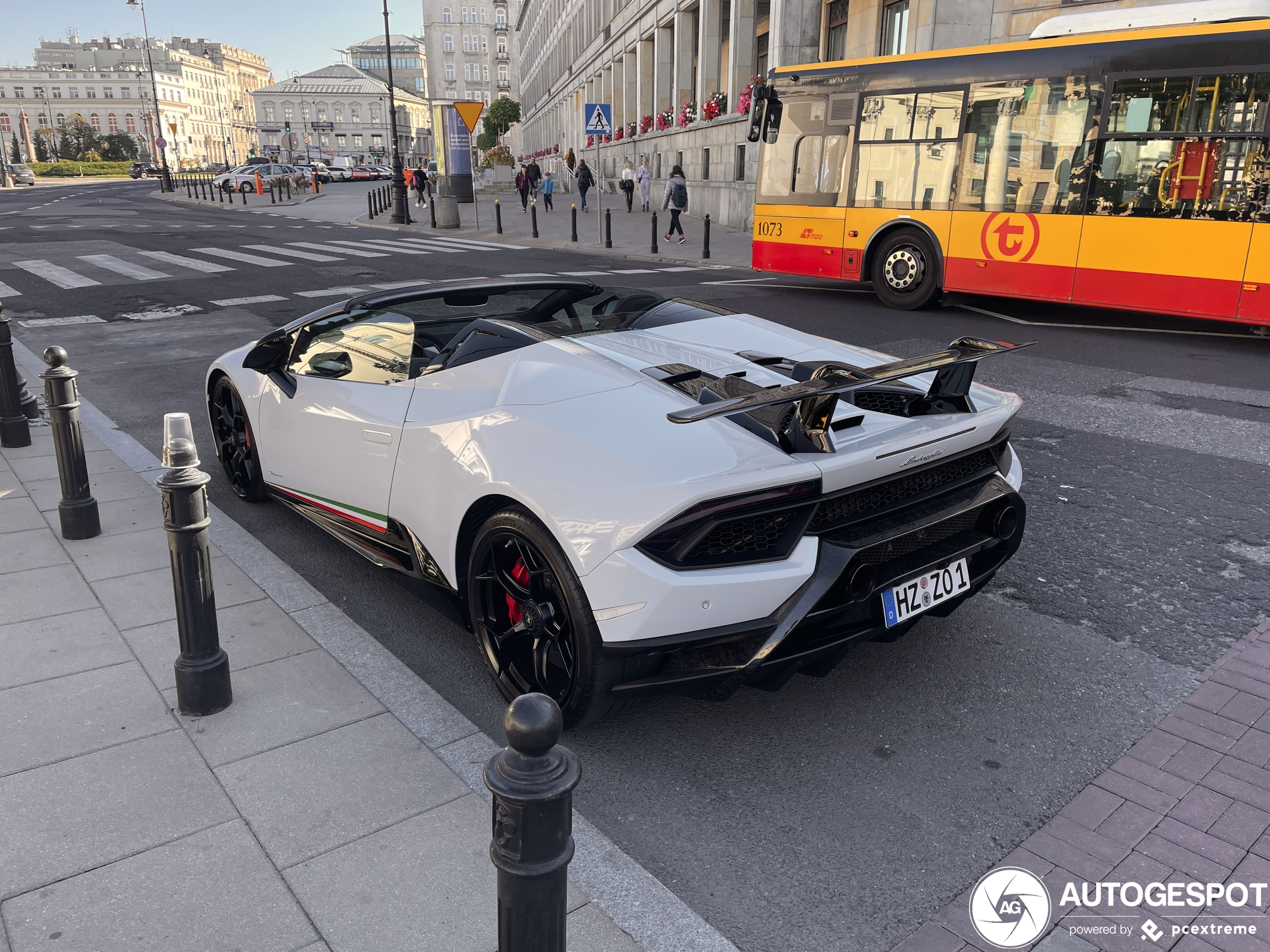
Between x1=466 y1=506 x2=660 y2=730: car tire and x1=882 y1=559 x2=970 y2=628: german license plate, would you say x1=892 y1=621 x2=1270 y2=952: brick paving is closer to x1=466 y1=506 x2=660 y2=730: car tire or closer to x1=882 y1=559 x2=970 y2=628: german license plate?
x1=882 y1=559 x2=970 y2=628: german license plate

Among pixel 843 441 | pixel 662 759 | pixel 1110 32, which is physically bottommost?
pixel 662 759

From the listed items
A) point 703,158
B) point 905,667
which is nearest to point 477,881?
point 905,667

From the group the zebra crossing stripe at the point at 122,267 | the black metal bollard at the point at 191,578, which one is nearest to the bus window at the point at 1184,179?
the black metal bollard at the point at 191,578

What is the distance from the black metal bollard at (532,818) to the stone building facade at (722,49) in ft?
40.0

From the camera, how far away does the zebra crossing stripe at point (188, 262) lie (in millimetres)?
16750

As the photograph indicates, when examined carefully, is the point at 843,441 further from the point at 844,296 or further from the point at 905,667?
the point at 844,296

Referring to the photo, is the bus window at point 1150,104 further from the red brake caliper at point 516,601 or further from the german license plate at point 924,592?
the red brake caliper at point 516,601

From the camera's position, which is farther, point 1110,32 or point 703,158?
point 703,158

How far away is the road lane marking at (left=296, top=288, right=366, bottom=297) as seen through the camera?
44.8 ft

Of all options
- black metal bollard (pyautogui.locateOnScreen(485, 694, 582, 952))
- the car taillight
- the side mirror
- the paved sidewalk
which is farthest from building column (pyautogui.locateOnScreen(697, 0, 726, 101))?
black metal bollard (pyautogui.locateOnScreen(485, 694, 582, 952))

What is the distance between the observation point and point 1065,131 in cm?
1061

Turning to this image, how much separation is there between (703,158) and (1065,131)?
22775mm

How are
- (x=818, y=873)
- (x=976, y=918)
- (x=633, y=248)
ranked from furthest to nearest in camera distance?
(x=633, y=248) → (x=818, y=873) → (x=976, y=918)

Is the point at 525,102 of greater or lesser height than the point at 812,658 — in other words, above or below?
above
